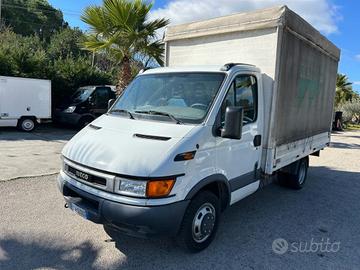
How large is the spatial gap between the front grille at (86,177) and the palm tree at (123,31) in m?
8.20

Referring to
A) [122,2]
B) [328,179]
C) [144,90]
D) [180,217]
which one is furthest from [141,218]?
[122,2]

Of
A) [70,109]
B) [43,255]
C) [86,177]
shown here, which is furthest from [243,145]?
[70,109]

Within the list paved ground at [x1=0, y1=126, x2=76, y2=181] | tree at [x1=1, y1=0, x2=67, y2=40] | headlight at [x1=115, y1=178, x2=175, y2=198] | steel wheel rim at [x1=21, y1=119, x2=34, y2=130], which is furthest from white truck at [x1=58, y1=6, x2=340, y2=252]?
tree at [x1=1, y1=0, x2=67, y2=40]

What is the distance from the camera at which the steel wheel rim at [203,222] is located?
12.4 feet

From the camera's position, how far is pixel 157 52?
38.6 ft

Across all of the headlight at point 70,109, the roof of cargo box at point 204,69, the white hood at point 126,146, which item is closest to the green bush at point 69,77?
the headlight at point 70,109

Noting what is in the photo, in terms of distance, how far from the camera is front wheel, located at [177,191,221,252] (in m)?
3.61

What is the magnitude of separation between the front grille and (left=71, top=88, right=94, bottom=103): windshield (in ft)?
34.8

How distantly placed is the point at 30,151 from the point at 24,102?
429 centimetres

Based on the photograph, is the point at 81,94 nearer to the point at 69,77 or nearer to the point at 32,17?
the point at 69,77

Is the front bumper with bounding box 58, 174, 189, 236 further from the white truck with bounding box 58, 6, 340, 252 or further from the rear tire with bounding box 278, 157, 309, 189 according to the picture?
the rear tire with bounding box 278, 157, 309, 189

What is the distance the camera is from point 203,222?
3857 millimetres

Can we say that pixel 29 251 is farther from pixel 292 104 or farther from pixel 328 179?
pixel 328 179

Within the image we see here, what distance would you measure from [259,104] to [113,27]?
8.06 metres
